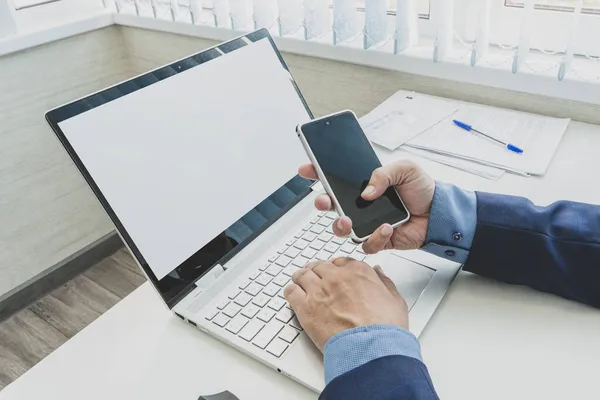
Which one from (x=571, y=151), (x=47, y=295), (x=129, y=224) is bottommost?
(x=47, y=295)

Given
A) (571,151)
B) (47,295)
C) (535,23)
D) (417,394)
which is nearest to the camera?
(417,394)

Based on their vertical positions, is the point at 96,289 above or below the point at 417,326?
below

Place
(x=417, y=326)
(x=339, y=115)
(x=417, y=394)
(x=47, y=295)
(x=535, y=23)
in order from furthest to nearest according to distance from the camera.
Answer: (x=47, y=295) → (x=535, y=23) → (x=339, y=115) → (x=417, y=326) → (x=417, y=394)

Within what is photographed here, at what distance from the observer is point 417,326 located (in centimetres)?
58

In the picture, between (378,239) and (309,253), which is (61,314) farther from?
(378,239)

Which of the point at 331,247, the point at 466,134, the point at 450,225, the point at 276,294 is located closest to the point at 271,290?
the point at 276,294

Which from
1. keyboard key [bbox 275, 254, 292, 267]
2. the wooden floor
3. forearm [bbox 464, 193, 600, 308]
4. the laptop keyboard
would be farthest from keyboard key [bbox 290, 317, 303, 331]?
the wooden floor

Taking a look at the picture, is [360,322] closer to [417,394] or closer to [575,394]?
[417,394]

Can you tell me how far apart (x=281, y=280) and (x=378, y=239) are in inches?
5.3

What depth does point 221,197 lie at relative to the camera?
706mm

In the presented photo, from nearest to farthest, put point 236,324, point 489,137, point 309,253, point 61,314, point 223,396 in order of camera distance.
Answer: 1. point 223,396
2. point 236,324
3. point 309,253
4. point 489,137
5. point 61,314

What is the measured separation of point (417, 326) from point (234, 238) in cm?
27

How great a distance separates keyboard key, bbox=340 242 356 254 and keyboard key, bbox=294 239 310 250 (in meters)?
0.05

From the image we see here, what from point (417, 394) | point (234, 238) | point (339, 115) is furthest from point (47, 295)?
point (417, 394)
